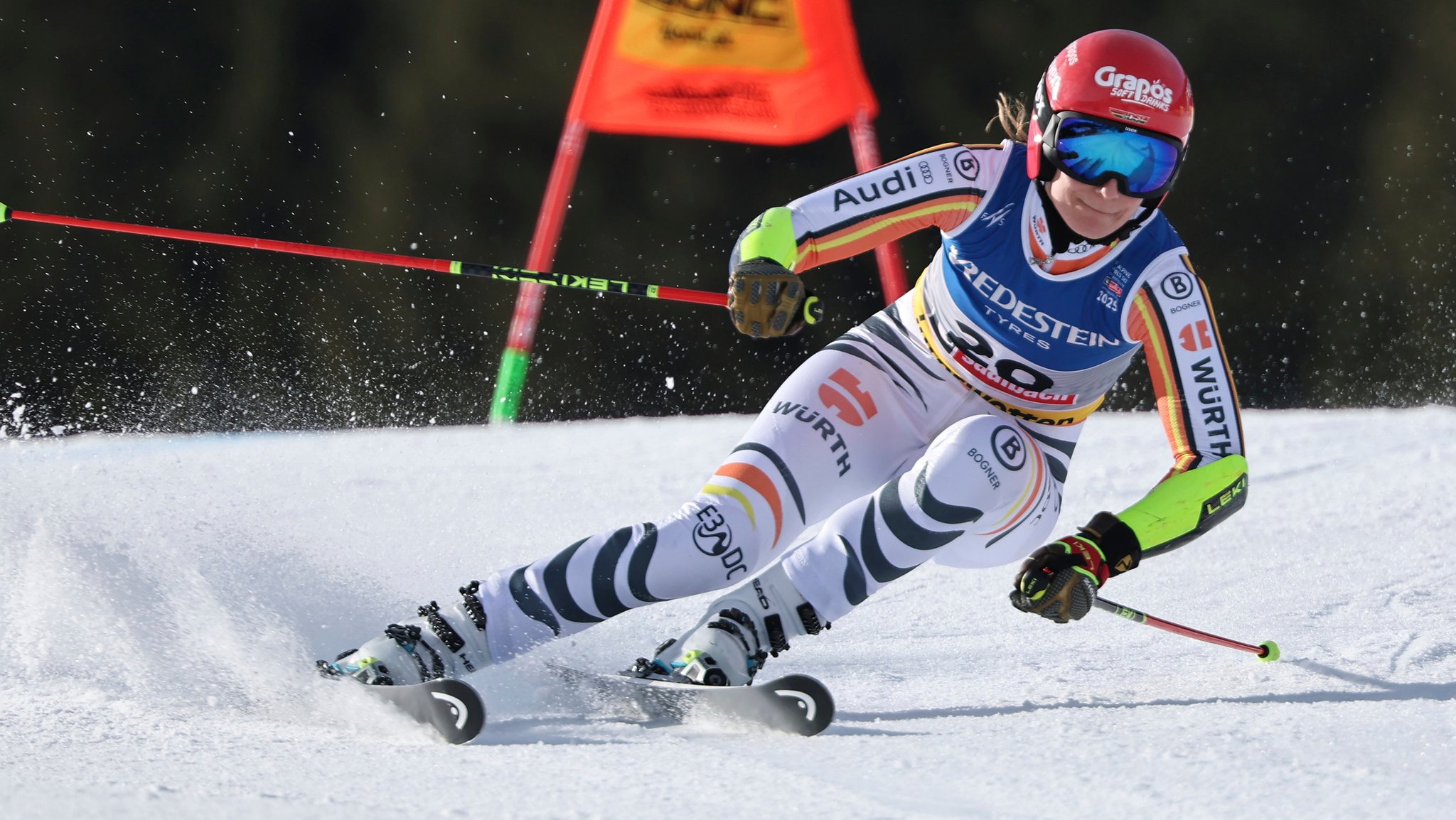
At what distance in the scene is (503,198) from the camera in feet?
16.6

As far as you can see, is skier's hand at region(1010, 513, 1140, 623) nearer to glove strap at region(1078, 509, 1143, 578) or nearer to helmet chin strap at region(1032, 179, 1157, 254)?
glove strap at region(1078, 509, 1143, 578)

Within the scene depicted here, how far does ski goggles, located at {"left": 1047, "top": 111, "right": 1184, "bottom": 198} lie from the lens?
A: 2.19 metres

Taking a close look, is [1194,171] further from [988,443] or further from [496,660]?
[496,660]

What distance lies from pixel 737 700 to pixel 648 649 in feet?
2.56

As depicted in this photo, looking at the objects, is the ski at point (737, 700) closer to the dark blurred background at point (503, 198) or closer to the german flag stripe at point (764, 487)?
the german flag stripe at point (764, 487)

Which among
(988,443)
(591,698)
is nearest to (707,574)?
(591,698)

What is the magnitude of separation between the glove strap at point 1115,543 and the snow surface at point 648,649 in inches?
8.5

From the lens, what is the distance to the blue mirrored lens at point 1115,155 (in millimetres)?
2193

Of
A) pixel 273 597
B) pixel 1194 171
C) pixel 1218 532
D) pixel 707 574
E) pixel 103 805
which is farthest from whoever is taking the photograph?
pixel 1194 171

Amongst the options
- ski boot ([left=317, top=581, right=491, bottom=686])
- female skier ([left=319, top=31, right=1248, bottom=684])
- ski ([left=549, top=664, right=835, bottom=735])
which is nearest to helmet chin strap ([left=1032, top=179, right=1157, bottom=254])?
female skier ([left=319, top=31, right=1248, bottom=684])

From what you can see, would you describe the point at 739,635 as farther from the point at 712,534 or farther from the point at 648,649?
the point at 648,649

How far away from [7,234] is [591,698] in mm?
3560

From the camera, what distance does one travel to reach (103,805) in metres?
1.49

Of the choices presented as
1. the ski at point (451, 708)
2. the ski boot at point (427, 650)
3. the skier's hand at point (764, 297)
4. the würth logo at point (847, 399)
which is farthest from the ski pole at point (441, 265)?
the ski at point (451, 708)
